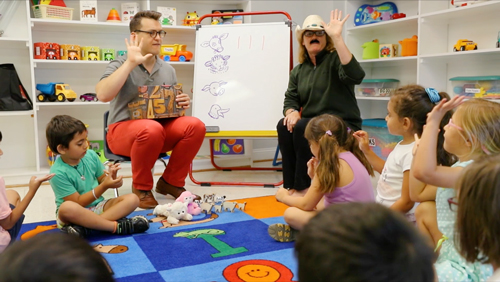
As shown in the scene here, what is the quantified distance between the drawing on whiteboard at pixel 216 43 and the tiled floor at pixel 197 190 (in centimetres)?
96

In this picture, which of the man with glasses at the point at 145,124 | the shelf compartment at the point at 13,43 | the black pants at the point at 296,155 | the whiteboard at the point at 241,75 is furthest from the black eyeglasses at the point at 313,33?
the shelf compartment at the point at 13,43

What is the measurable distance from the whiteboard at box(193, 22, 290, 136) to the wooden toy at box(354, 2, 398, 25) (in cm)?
95

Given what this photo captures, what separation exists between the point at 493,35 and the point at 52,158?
10.8ft

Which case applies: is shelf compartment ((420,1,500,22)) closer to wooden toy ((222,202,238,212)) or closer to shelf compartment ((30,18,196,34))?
shelf compartment ((30,18,196,34))

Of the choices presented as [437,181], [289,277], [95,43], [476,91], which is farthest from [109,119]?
[476,91]

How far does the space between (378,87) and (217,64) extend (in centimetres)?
138

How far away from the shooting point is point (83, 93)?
12.6 ft

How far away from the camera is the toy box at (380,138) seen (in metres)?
3.60

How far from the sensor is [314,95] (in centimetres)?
271

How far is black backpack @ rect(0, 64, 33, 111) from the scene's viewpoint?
11.1 feet

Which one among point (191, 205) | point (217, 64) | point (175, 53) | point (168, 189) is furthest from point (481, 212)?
point (175, 53)

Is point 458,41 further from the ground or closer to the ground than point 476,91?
further from the ground

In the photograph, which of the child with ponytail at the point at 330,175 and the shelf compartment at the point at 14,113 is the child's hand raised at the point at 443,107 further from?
the shelf compartment at the point at 14,113

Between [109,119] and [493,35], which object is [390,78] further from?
[109,119]
